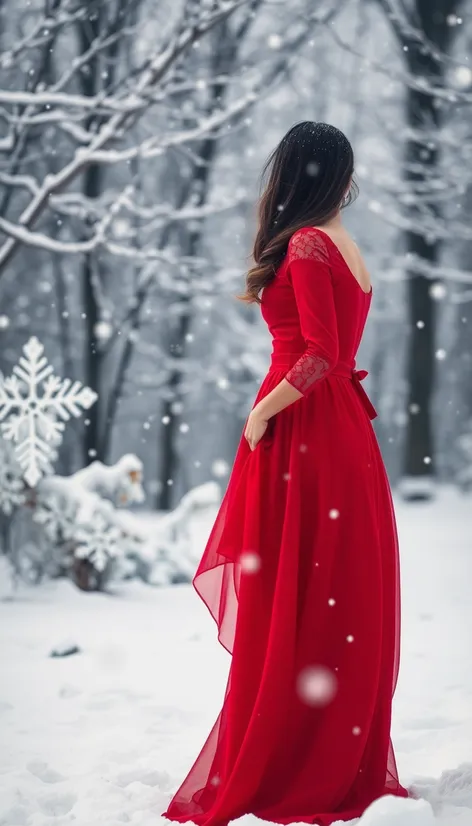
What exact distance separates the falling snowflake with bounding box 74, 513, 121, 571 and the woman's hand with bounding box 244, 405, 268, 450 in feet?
10.5

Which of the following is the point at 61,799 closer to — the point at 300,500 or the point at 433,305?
the point at 300,500

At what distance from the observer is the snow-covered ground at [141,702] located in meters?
2.53

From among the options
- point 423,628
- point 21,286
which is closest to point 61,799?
point 423,628

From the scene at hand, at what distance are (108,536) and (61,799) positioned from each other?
2.92 metres

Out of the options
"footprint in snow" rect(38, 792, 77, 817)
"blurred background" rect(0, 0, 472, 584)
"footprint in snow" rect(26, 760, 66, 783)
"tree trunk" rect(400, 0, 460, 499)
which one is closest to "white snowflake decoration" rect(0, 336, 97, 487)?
"blurred background" rect(0, 0, 472, 584)

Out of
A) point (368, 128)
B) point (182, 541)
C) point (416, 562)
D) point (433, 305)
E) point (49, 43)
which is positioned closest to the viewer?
point (49, 43)

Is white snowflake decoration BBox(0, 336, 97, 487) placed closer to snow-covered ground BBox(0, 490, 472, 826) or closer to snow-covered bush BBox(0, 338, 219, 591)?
snow-covered bush BBox(0, 338, 219, 591)

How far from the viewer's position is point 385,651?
8.04 ft

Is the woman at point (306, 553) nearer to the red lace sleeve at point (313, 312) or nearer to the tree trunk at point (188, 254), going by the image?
the red lace sleeve at point (313, 312)

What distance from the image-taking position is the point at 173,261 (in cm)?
599

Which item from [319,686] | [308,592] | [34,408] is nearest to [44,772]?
[319,686]

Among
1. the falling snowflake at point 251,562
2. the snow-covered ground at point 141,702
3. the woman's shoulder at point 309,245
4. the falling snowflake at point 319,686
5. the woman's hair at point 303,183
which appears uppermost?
the woman's hair at point 303,183

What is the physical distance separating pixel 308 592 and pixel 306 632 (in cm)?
12

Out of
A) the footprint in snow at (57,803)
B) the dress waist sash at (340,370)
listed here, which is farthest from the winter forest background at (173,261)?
the dress waist sash at (340,370)
